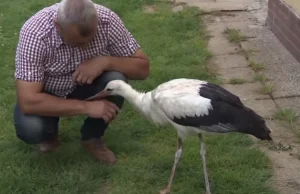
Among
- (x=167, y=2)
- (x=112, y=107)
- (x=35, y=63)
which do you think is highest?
(x=35, y=63)

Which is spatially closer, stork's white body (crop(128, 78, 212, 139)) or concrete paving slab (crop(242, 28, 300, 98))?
stork's white body (crop(128, 78, 212, 139))

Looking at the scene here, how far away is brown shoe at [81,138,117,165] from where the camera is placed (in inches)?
180

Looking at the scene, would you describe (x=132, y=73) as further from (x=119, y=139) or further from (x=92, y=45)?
(x=119, y=139)

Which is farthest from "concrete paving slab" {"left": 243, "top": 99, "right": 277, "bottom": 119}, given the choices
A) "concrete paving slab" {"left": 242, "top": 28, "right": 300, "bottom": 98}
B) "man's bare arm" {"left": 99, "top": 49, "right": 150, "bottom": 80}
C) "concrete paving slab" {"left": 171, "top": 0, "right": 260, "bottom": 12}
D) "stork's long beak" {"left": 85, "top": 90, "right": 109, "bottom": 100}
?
"concrete paving slab" {"left": 171, "top": 0, "right": 260, "bottom": 12}

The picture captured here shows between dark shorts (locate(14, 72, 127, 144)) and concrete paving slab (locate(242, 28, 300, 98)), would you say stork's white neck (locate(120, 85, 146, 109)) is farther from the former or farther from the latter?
concrete paving slab (locate(242, 28, 300, 98))

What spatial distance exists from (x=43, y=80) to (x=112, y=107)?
0.49 meters

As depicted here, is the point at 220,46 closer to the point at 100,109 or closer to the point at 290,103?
the point at 290,103

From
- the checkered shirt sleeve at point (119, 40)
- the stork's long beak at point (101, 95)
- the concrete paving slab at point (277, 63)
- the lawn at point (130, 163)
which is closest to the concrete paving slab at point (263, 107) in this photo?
the concrete paving slab at point (277, 63)

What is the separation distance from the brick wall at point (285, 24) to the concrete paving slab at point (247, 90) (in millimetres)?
772

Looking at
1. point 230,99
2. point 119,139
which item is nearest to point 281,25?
point 119,139

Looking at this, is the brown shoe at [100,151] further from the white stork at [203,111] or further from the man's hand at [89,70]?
the white stork at [203,111]

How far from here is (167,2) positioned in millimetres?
8422

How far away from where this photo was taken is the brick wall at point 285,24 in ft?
20.8

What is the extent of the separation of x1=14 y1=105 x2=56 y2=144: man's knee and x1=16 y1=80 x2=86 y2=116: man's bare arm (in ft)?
0.58
